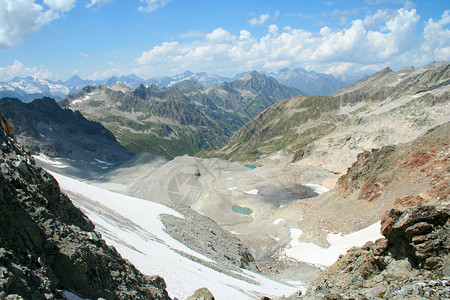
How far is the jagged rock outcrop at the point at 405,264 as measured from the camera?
34.0ft

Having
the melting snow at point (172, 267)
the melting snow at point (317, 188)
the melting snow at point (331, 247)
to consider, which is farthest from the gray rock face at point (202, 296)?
the melting snow at point (317, 188)

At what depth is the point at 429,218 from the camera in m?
12.4

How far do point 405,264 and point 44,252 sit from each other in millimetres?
14477

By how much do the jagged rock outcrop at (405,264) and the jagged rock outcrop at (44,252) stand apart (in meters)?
8.12

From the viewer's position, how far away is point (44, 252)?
9938 mm

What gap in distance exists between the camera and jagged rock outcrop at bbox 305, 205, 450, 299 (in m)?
10.4

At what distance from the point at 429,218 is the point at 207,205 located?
65443mm

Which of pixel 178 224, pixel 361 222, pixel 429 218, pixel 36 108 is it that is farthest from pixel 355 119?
pixel 36 108

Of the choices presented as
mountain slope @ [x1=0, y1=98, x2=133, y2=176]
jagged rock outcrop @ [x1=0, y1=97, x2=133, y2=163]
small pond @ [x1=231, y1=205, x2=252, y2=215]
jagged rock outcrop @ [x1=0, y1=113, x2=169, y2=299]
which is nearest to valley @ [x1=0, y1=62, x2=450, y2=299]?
small pond @ [x1=231, y1=205, x2=252, y2=215]

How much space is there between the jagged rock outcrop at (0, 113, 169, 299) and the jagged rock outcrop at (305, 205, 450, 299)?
→ 8.12 metres

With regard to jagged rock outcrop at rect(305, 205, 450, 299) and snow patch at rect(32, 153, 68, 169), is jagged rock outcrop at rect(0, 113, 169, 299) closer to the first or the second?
jagged rock outcrop at rect(305, 205, 450, 299)

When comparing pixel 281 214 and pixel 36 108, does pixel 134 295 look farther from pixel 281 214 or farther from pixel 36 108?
pixel 36 108

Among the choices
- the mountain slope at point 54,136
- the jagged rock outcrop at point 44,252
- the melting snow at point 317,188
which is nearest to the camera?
the jagged rock outcrop at point 44,252

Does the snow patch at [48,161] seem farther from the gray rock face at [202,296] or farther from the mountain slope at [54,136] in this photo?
the gray rock face at [202,296]
